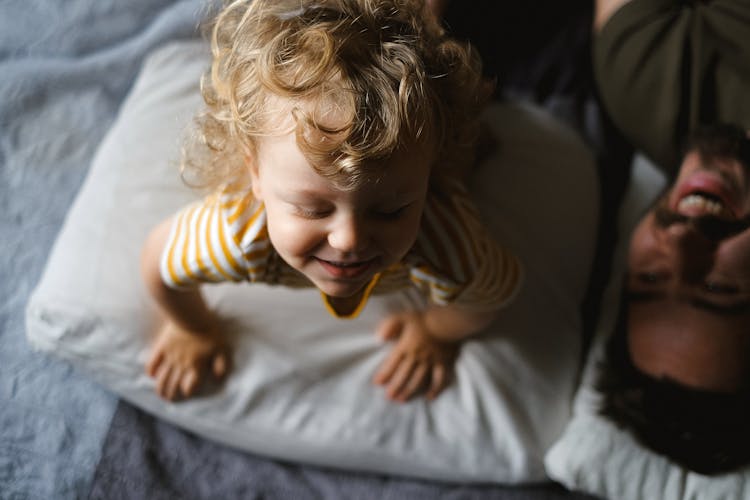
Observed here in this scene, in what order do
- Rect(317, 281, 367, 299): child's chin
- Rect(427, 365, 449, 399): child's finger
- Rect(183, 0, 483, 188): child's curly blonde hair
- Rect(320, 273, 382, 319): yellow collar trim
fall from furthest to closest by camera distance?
Rect(427, 365, 449, 399): child's finger, Rect(320, 273, 382, 319): yellow collar trim, Rect(317, 281, 367, 299): child's chin, Rect(183, 0, 483, 188): child's curly blonde hair

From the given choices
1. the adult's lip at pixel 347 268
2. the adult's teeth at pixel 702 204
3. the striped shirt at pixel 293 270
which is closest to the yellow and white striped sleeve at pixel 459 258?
the striped shirt at pixel 293 270

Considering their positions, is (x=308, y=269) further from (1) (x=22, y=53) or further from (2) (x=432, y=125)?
(1) (x=22, y=53)

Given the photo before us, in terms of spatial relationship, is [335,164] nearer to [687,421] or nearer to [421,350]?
[421,350]

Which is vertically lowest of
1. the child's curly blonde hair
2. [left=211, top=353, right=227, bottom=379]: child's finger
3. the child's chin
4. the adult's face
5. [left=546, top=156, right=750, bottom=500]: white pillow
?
[left=546, top=156, right=750, bottom=500]: white pillow

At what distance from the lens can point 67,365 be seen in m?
0.84

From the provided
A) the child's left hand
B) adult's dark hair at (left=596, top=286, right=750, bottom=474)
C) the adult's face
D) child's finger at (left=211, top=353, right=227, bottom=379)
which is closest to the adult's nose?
the adult's face

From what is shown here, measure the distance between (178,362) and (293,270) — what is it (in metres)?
0.19

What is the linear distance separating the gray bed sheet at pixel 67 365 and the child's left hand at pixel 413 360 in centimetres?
11

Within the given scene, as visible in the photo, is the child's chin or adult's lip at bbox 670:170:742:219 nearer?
the child's chin

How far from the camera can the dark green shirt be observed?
0.83 m

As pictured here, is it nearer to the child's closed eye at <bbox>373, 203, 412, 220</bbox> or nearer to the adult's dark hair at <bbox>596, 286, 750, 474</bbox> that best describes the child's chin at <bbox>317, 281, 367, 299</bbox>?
the child's closed eye at <bbox>373, 203, 412, 220</bbox>

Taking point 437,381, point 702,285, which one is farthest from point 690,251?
point 437,381

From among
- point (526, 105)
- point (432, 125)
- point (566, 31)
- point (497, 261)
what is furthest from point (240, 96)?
point (566, 31)

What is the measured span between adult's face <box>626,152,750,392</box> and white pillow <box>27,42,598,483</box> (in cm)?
12
